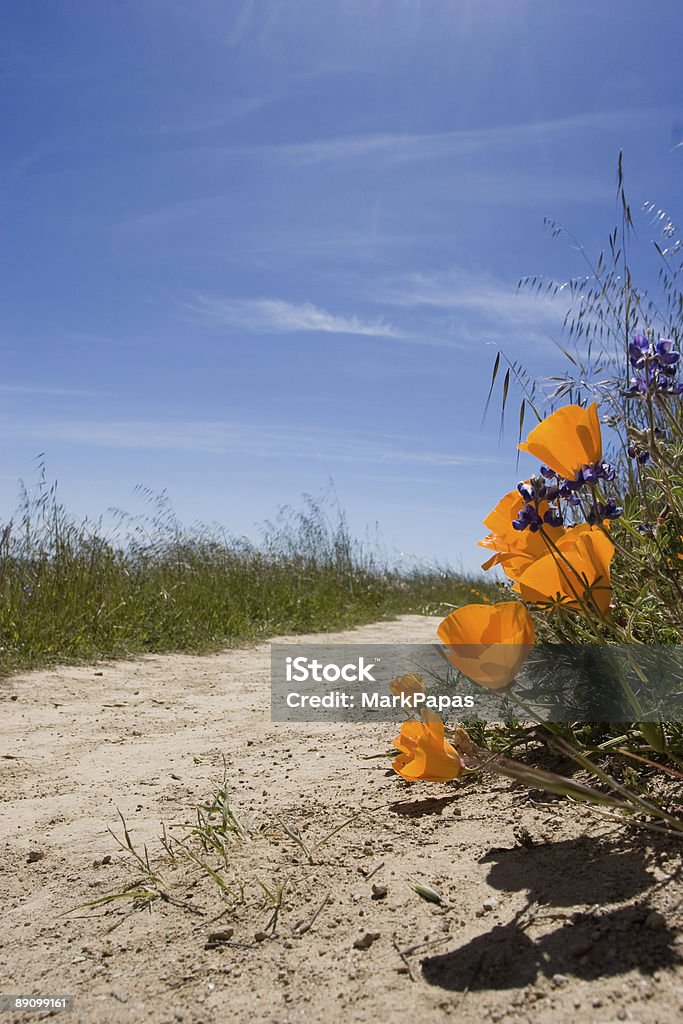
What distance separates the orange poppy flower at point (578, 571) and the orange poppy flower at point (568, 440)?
0.13m

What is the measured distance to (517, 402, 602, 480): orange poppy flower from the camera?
1365 millimetres

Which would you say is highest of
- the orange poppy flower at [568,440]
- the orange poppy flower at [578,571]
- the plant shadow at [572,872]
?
the orange poppy flower at [568,440]

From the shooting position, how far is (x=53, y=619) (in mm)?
5137

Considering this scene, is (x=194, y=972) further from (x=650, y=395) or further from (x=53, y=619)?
(x=53, y=619)

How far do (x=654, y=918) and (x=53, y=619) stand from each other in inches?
184

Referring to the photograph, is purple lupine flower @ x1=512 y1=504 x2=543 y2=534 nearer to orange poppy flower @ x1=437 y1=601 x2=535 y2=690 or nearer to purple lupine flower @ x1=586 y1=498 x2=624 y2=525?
purple lupine flower @ x1=586 y1=498 x2=624 y2=525

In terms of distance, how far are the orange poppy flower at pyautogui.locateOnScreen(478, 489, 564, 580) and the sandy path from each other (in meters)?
0.52

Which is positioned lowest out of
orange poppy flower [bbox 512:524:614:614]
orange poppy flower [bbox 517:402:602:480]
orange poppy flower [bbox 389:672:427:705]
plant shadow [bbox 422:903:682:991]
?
plant shadow [bbox 422:903:682:991]

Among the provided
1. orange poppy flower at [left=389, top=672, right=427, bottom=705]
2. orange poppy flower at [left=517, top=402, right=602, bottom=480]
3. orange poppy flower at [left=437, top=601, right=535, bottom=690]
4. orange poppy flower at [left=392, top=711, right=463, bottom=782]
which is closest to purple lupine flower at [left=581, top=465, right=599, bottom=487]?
orange poppy flower at [left=517, top=402, right=602, bottom=480]

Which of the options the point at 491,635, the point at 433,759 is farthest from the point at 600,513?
the point at 433,759

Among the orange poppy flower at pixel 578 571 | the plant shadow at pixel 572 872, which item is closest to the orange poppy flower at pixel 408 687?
the plant shadow at pixel 572 872

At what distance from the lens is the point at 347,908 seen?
1.39 metres

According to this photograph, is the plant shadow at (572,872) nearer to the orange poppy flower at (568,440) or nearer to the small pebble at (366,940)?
the small pebble at (366,940)

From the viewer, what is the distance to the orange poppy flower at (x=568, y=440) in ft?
4.48
